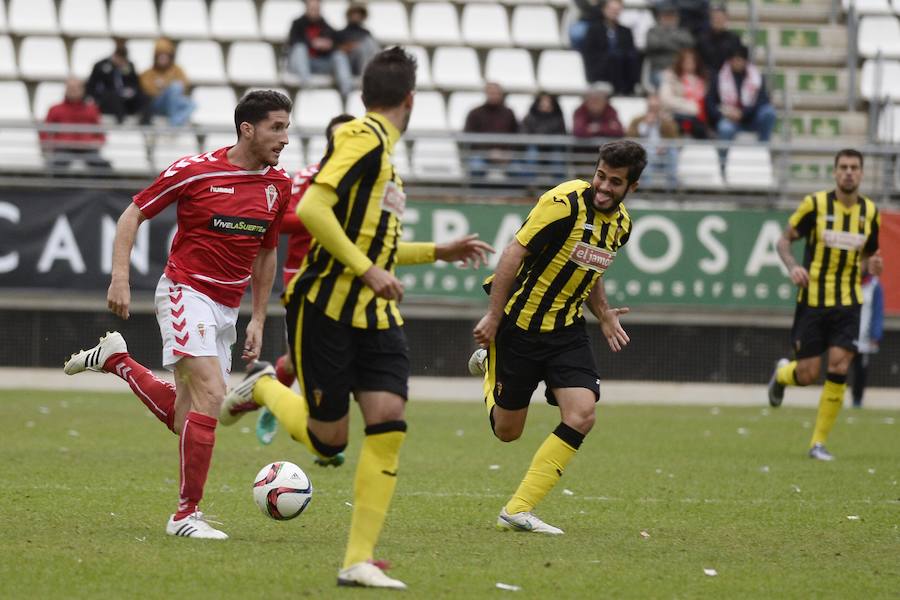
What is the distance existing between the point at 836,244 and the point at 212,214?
5.93m

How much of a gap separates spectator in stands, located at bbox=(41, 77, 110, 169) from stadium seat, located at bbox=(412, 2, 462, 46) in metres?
5.47

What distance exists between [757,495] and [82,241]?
1075 cm

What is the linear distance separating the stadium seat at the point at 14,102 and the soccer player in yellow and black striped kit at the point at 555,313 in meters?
13.5

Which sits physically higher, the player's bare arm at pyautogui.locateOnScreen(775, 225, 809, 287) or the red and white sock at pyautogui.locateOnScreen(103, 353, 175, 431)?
the player's bare arm at pyautogui.locateOnScreen(775, 225, 809, 287)

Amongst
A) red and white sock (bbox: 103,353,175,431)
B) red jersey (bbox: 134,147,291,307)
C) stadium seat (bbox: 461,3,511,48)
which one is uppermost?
stadium seat (bbox: 461,3,511,48)

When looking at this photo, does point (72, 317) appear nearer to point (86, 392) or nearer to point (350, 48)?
point (86, 392)

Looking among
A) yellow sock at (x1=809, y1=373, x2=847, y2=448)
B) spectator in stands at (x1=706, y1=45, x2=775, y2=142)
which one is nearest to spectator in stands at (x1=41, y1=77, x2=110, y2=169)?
spectator in stands at (x1=706, y1=45, x2=775, y2=142)

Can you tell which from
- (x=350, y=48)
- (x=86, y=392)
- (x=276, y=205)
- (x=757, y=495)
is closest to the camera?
(x=276, y=205)

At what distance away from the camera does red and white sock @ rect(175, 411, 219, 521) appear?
667 centimetres

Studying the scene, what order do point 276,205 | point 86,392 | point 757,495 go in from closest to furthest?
point 276,205 → point 757,495 → point 86,392

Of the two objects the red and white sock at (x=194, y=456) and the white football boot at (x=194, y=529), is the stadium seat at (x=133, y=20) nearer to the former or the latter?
the red and white sock at (x=194, y=456)

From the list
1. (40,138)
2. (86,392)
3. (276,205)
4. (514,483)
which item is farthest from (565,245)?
(40,138)

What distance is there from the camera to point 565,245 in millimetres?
7496

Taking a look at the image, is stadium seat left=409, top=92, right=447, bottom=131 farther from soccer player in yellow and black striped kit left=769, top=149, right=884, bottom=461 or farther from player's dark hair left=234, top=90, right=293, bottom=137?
player's dark hair left=234, top=90, right=293, bottom=137
